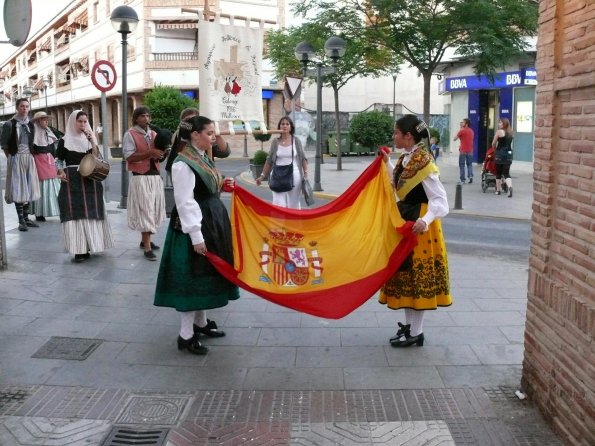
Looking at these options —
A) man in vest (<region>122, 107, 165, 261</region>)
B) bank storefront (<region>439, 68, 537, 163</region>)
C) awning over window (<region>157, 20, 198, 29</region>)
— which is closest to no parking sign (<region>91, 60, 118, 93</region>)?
man in vest (<region>122, 107, 165, 261</region>)

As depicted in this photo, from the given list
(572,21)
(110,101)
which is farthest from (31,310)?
(110,101)

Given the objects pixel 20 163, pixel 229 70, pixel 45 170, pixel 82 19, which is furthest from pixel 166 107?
pixel 82 19

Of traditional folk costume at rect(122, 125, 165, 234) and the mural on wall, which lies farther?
traditional folk costume at rect(122, 125, 165, 234)

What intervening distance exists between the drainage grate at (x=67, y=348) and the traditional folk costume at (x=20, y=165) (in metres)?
5.64

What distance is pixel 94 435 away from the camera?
13.6ft

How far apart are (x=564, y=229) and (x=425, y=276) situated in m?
1.59

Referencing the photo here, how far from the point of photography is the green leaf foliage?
34406 mm

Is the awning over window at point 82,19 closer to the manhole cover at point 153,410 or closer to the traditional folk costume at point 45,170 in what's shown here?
the traditional folk costume at point 45,170

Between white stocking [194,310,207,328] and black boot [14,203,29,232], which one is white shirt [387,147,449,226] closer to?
white stocking [194,310,207,328]

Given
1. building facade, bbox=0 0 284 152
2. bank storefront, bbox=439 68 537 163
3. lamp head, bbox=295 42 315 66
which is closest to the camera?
lamp head, bbox=295 42 315 66

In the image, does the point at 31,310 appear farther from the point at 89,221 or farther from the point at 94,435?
the point at 94,435

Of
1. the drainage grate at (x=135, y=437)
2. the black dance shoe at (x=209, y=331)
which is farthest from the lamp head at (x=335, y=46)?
the drainage grate at (x=135, y=437)

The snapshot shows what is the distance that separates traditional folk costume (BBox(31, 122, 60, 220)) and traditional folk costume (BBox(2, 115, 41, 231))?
129 mm

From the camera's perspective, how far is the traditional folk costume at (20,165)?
10.8 m
